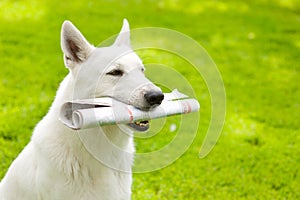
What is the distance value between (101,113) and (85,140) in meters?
0.49

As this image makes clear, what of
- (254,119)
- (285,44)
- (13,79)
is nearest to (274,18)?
(285,44)

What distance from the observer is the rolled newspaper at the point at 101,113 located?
3436 mm

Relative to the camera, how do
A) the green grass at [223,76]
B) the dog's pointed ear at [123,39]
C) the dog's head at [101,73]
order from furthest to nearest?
the green grass at [223,76], the dog's pointed ear at [123,39], the dog's head at [101,73]

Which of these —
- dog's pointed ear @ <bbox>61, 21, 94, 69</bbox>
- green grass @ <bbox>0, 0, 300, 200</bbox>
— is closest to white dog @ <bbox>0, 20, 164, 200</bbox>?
dog's pointed ear @ <bbox>61, 21, 94, 69</bbox>

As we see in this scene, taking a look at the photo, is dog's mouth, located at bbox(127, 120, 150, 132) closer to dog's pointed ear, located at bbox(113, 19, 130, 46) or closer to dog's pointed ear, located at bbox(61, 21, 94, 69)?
dog's pointed ear, located at bbox(61, 21, 94, 69)

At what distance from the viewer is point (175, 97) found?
4.11 m

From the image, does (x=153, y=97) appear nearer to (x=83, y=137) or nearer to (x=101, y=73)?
(x=101, y=73)

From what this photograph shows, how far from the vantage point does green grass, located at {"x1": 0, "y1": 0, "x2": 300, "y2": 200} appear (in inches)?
239

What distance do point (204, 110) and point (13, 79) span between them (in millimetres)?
3489

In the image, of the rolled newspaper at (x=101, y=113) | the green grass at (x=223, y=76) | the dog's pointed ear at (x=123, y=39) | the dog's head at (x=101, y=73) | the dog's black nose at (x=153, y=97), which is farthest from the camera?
the green grass at (x=223, y=76)

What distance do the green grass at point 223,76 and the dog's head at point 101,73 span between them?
4.29 ft

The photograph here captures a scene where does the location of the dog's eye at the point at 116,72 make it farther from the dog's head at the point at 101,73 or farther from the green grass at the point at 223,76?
the green grass at the point at 223,76

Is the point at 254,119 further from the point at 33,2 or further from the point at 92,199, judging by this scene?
the point at 33,2

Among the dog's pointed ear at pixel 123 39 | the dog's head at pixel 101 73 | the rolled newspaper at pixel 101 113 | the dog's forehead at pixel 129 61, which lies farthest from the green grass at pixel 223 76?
the rolled newspaper at pixel 101 113
